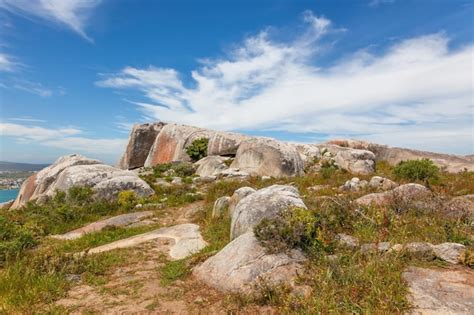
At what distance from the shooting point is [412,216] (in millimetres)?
10289

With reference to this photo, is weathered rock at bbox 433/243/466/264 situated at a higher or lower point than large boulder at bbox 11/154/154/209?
lower

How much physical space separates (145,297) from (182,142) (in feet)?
101

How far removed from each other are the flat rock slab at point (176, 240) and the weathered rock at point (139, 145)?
29097 mm

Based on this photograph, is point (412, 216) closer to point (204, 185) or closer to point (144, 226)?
point (144, 226)

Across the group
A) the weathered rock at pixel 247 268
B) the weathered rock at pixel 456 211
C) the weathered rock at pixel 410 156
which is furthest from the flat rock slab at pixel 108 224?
the weathered rock at pixel 410 156

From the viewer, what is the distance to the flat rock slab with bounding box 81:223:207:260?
10249mm

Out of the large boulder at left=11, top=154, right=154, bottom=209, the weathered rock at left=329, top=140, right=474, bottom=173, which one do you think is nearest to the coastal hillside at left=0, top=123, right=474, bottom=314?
the large boulder at left=11, top=154, right=154, bottom=209

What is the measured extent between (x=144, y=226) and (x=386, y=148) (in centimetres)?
3066

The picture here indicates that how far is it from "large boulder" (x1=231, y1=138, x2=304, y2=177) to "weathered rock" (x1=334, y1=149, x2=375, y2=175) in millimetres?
4139

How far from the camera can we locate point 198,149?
3506 centimetres

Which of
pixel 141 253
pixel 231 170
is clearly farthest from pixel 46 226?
pixel 231 170

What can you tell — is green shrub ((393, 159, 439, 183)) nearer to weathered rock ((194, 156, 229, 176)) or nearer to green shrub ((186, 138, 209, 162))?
weathered rock ((194, 156, 229, 176))

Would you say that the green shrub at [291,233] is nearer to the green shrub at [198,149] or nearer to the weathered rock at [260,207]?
the weathered rock at [260,207]

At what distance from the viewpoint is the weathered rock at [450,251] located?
6.78 meters
